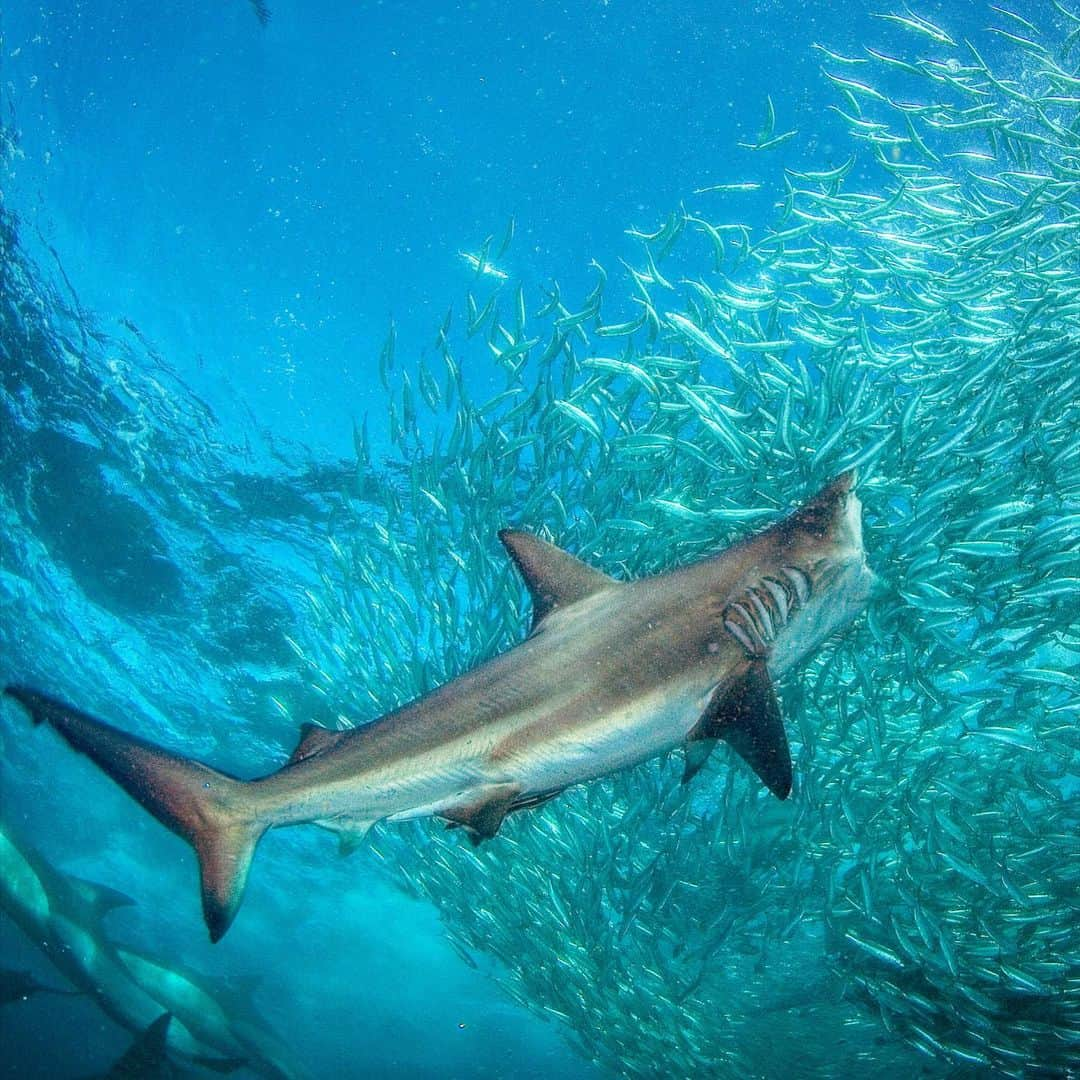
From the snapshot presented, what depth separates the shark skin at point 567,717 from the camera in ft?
7.57

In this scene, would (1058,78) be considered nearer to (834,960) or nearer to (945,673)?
(945,673)

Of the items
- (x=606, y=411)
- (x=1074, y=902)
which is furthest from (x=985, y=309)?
(x=1074, y=902)

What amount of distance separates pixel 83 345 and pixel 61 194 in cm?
291

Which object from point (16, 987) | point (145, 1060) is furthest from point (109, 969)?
point (145, 1060)

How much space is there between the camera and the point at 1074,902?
7219 millimetres

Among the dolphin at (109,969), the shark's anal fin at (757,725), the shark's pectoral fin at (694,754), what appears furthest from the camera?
the dolphin at (109,969)

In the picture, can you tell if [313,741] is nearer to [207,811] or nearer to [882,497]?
[207,811]

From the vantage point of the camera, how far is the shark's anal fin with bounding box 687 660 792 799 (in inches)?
87.7

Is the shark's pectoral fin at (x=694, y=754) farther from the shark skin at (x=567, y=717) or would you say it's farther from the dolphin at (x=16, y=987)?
the dolphin at (x=16, y=987)

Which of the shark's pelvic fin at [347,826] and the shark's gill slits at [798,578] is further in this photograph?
the shark's pelvic fin at [347,826]

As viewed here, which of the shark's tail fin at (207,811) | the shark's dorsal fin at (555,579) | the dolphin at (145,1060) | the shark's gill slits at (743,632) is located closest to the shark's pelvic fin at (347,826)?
the shark's tail fin at (207,811)

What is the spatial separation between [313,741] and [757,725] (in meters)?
1.64

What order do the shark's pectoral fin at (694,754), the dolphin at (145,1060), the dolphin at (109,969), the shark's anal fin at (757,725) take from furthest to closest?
the dolphin at (109,969)
the dolphin at (145,1060)
the shark's pectoral fin at (694,754)
the shark's anal fin at (757,725)

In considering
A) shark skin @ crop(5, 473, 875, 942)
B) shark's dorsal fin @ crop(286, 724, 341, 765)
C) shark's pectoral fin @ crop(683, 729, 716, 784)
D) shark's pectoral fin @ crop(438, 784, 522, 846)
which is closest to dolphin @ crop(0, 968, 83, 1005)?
shark skin @ crop(5, 473, 875, 942)
